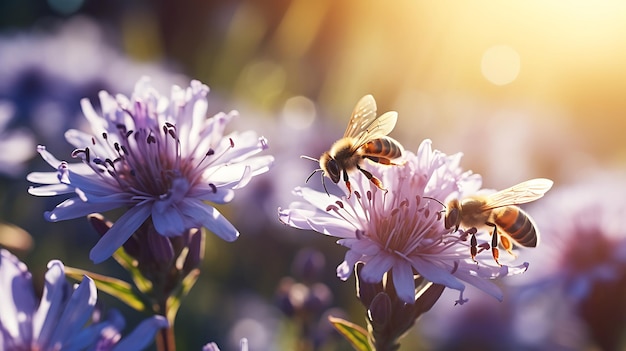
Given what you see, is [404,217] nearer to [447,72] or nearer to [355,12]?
[447,72]

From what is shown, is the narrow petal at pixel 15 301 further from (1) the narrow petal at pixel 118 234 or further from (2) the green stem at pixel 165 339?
(2) the green stem at pixel 165 339

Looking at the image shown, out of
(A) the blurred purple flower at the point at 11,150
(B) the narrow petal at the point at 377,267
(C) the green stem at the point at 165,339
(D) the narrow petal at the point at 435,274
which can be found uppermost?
(D) the narrow petal at the point at 435,274

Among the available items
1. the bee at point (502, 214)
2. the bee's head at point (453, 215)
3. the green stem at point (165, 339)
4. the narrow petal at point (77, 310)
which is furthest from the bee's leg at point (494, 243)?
the narrow petal at point (77, 310)

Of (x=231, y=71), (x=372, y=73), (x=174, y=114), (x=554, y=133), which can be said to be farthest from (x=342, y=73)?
(x=174, y=114)

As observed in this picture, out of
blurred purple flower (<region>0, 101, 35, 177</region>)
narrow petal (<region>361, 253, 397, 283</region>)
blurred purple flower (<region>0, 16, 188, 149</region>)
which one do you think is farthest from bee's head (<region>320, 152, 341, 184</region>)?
blurred purple flower (<region>0, 16, 188, 149</region>)

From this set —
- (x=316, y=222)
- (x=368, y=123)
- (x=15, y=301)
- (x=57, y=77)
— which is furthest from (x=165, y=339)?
(x=57, y=77)

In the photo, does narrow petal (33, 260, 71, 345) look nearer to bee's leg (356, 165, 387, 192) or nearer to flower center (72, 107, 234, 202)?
flower center (72, 107, 234, 202)
